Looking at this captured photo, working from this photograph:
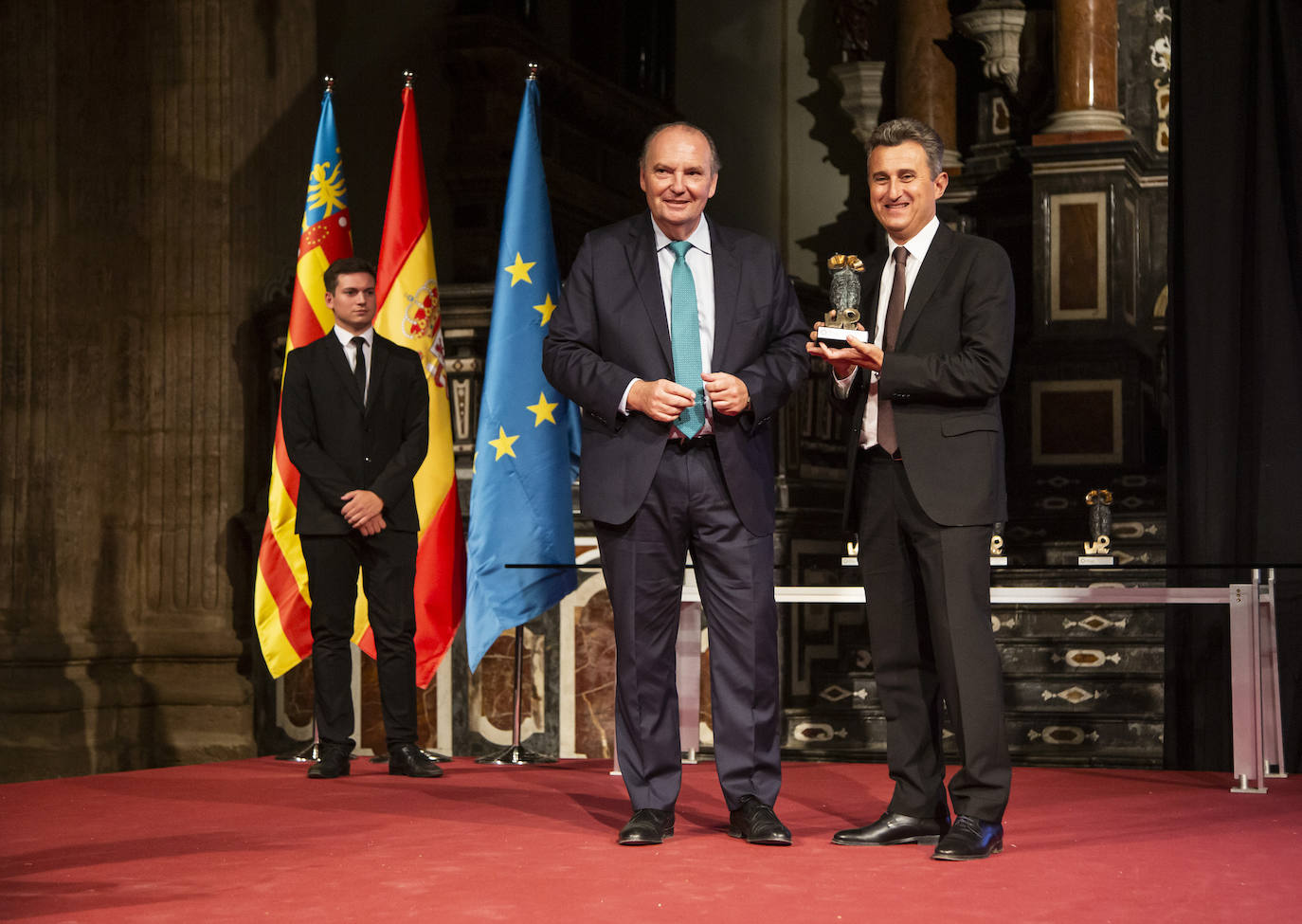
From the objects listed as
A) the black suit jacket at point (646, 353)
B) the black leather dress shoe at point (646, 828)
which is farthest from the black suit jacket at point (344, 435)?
the black leather dress shoe at point (646, 828)

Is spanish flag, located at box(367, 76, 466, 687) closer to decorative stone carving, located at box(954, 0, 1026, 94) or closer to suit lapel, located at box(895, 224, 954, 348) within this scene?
suit lapel, located at box(895, 224, 954, 348)

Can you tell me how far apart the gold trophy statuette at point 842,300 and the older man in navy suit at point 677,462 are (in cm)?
25

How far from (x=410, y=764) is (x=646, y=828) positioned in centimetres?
164

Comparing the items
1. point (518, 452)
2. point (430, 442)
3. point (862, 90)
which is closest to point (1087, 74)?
point (862, 90)

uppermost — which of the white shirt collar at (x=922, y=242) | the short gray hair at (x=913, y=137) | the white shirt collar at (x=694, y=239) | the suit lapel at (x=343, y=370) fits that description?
the short gray hair at (x=913, y=137)

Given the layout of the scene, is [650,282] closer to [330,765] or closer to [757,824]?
[757,824]

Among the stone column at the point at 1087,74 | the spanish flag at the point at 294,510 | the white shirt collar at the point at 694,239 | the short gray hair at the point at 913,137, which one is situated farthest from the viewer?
the stone column at the point at 1087,74

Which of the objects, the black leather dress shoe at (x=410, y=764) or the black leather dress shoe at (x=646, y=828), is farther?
the black leather dress shoe at (x=410, y=764)

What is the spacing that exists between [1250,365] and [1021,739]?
167 centimetres

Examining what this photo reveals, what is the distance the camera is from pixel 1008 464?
8031 mm

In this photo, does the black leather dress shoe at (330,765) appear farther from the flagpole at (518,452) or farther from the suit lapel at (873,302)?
the suit lapel at (873,302)

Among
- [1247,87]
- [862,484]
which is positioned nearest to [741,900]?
[862,484]

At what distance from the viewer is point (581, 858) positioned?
10.6 ft

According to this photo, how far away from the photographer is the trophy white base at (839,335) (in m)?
3.20
